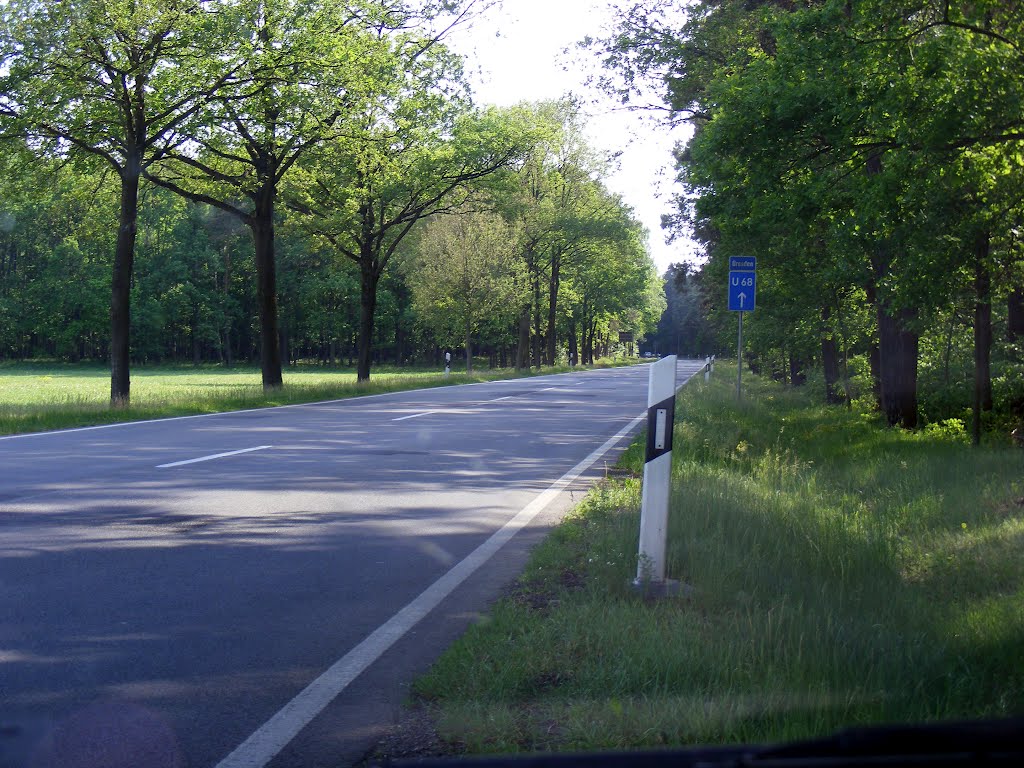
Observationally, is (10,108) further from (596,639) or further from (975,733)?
(975,733)

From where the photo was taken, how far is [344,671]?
Result: 4438 mm

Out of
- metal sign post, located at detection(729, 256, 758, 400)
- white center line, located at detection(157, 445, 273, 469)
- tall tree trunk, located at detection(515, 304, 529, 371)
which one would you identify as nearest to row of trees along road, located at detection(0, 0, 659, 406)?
tall tree trunk, located at detection(515, 304, 529, 371)

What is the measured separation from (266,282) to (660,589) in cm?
2412

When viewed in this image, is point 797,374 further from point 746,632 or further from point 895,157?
point 746,632

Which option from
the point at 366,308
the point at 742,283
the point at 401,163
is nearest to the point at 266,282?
the point at 401,163

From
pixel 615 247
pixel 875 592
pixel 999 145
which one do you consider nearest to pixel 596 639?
pixel 875 592

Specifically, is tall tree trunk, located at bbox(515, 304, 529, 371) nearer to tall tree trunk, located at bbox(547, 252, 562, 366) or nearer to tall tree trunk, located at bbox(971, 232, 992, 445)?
tall tree trunk, located at bbox(547, 252, 562, 366)

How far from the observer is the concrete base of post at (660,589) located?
529 centimetres

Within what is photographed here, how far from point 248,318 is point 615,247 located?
4694 centimetres

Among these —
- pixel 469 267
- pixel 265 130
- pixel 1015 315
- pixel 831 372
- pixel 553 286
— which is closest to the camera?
pixel 1015 315

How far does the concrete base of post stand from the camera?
529cm

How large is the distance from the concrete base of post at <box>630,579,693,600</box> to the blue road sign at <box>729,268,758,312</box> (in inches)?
520

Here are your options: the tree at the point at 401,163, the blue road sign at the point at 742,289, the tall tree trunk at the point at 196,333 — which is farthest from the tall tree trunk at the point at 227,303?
the blue road sign at the point at 742,289

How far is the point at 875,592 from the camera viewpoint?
17.9 feet
